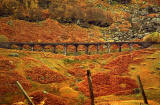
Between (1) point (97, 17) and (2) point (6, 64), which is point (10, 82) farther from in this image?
(1) point (97, 17)

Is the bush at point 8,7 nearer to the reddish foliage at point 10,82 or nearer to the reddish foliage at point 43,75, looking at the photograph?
the reddish foliage at point 43,75

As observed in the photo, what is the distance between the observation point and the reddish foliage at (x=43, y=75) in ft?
108

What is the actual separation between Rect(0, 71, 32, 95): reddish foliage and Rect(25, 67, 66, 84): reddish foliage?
250cm

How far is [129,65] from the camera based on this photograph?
45438mm

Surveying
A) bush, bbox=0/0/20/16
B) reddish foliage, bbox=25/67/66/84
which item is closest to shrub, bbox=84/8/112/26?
bush, bbox=0/0/20/16

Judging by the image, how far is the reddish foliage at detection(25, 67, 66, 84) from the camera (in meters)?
32.9

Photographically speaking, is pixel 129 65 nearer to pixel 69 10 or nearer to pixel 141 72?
pixel 141 72

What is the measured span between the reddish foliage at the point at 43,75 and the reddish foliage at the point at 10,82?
2501 millimetres

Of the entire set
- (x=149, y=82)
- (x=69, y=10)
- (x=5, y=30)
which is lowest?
(x=149, y=82)

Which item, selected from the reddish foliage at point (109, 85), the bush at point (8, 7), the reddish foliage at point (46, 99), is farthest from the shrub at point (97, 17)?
the reddish foliage at point (46, 99)

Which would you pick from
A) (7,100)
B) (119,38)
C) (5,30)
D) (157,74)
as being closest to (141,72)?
(157,74)

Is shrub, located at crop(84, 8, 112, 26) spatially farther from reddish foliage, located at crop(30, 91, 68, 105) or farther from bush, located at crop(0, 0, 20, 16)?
reddish foliage, located at crop(30, 91, 68, 105)

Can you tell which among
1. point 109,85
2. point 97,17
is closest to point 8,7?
point 97,17

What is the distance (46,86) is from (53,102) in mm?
8302
